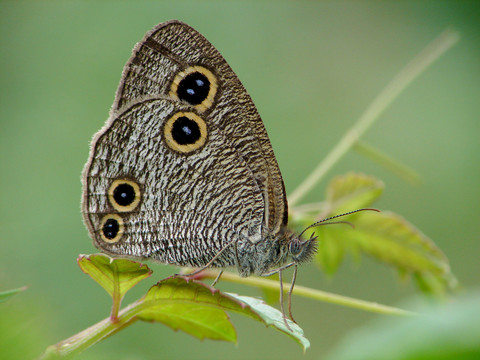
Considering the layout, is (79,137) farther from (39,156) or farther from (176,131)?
(176,131)

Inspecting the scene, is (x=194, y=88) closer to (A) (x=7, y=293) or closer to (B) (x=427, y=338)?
(A) (x=7, y=293)

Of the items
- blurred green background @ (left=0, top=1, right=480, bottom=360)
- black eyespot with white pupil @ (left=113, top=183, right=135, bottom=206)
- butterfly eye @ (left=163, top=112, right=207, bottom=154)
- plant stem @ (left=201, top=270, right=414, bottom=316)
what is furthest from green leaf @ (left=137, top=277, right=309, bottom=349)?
blurred green background @ (left=0, top=1, right=480, bottom=360)

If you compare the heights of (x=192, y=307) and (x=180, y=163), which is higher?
(x=180, y=163)

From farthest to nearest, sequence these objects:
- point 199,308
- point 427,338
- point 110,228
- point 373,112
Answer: point 373,112 → point 110,228 → point 199,308 → point 427,338

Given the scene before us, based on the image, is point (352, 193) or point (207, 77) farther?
point (352, 193)

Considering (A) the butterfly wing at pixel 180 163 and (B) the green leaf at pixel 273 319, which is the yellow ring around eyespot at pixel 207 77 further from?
(B) the green leaf at pixel 273 319

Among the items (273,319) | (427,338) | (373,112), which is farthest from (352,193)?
(427,338)
